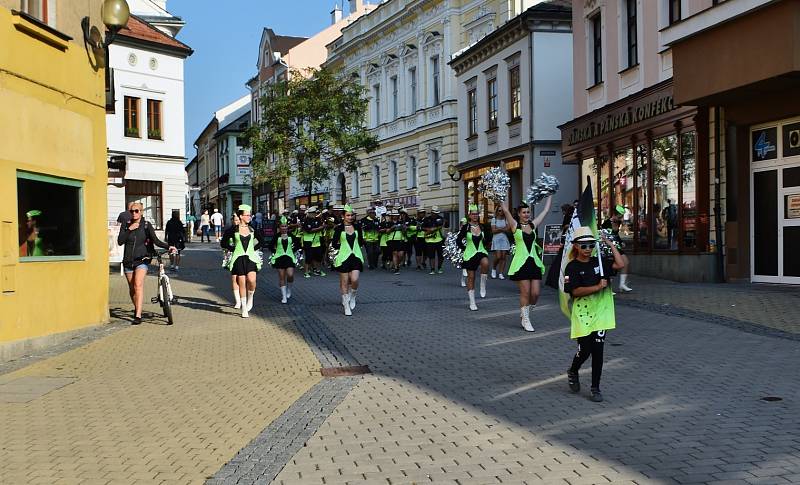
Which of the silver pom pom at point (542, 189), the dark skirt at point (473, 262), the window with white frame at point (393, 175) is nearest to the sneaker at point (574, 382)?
the silver pom pom at point (542, 189)

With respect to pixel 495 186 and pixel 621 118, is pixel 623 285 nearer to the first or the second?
pixel 495 186

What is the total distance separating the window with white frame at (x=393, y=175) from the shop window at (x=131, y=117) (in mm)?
12848

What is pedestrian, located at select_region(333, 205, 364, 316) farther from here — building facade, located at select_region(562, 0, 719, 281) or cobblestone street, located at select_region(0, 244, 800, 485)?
building facade, located at select_region(562, 0, 719, 281)

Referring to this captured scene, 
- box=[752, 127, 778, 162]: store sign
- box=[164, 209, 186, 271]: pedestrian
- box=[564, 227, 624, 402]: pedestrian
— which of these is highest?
box=[752, 127, 778, 162]: store sign

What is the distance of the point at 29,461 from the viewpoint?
5.99 m

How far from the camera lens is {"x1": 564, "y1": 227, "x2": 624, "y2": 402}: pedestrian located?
7.81m

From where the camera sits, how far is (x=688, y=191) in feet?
62.1

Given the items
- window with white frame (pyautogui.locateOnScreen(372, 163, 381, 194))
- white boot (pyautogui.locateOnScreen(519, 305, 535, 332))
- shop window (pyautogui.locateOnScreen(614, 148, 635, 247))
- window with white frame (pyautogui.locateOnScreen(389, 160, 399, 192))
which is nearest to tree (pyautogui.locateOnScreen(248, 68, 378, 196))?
window with white frame (pyautogui.locateOnScreen(389, 160, 399, 192))

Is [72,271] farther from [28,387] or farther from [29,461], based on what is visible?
[29,461]

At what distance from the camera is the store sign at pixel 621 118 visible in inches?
779

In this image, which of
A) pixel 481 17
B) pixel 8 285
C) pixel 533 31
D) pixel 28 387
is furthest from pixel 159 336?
pixel 481 17

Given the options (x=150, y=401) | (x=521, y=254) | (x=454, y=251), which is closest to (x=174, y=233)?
(x=454, y=251)

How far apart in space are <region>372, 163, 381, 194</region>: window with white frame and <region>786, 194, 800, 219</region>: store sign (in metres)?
31.9

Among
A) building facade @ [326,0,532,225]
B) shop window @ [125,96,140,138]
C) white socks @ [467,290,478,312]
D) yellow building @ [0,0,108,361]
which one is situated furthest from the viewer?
shop window @ [125,96,140,138]
